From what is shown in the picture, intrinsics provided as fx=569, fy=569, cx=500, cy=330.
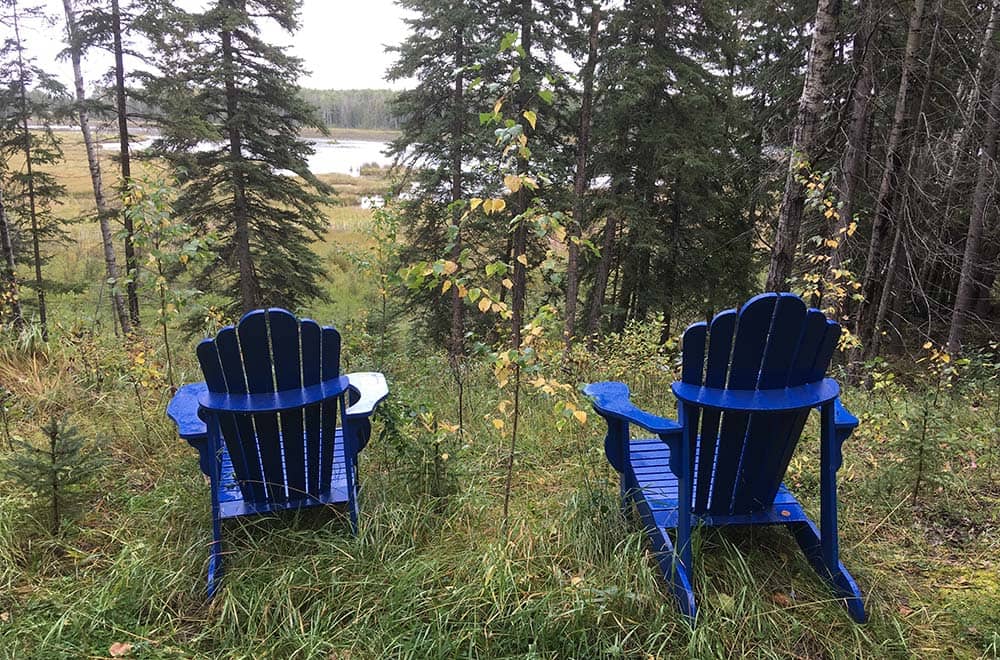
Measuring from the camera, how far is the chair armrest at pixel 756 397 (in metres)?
1.90

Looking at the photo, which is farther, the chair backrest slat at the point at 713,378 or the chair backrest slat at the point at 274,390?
the chair backrest slat at the point at 274,390

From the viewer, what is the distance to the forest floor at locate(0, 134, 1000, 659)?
6.29 ft

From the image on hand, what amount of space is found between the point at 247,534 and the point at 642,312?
11.2 metres

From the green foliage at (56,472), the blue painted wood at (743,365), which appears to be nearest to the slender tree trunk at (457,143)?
the green foliage at (56,472)

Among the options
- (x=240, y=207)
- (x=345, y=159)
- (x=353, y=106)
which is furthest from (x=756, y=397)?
(x=353, y=106)

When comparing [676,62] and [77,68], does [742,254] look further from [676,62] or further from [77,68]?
[77,68]

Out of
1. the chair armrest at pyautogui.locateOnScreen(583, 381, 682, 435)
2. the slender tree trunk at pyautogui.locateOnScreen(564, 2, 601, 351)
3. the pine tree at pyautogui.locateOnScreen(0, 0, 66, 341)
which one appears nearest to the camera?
the chair armrest at pyautogui.locateOnScreen(583, 381, 682, 435)

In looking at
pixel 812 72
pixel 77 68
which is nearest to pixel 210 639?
pixel 812 72

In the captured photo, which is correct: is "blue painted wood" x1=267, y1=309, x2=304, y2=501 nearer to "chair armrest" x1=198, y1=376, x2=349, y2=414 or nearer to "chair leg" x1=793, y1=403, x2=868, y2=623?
"chair armrest" x1=198, y1=376, x2=349, y2=414

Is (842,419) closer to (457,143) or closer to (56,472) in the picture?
(56,472)

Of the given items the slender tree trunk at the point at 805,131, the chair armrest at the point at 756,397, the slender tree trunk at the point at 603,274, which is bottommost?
the slender tree trunk at the point at 603,274

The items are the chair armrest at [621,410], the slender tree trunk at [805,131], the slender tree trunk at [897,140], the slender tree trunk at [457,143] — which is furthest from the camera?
the slender tree trunk at [457,143]

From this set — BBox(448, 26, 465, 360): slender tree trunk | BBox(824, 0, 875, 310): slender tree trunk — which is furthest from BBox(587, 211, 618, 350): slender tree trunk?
BBox(824, 0, 875, 310): slender tree trunk

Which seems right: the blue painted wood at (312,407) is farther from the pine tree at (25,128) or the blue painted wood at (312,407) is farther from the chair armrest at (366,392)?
the pine tree at (25,128)
